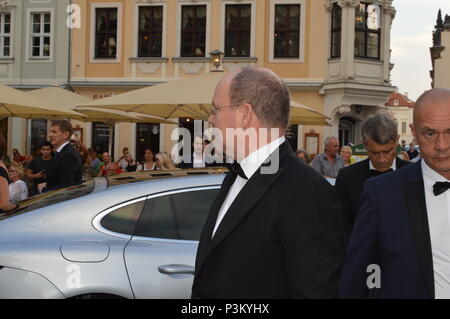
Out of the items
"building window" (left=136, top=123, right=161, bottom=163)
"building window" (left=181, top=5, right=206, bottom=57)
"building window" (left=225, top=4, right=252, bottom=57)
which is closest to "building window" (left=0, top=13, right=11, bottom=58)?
"building window" (left=136, top=123, right=161, bottom=163)

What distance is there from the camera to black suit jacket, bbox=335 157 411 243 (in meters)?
3.86

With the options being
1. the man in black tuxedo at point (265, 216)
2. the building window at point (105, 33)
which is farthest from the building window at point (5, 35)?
the man in black tuxedo at point (265, 216)

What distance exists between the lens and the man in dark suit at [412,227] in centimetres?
220

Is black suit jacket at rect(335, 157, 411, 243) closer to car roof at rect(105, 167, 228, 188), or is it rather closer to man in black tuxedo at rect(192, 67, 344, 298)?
car roof at rect(105, 167, 228, 188)

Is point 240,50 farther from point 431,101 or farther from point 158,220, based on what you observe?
point 431,101

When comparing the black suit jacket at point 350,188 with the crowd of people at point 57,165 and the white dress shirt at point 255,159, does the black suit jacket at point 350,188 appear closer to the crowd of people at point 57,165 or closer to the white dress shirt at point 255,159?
the white dress shirt at point 255,159

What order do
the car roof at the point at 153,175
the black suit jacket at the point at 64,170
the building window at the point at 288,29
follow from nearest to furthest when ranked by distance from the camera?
the car roof at the point at 153,175
the black suit jacket at the point at 64,170
the building window at the point at 288,29

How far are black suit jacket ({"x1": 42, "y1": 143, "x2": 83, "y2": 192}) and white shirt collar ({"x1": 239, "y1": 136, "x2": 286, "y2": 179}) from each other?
4931 millimetres

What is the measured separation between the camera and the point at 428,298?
217 centimetres

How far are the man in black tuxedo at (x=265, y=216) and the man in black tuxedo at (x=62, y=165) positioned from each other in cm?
480

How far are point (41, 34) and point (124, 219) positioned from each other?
19701 mm

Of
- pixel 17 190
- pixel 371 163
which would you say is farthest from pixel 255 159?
pixel 17 190
